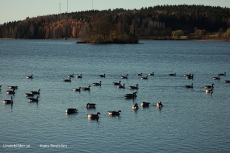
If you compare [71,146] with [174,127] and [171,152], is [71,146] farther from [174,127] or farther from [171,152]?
[174,127]

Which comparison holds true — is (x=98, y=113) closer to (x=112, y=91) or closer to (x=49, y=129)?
(x=49, y=129)

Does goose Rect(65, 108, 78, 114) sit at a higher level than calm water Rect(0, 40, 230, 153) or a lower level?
higher

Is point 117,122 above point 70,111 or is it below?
below

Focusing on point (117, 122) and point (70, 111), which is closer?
point (117, 122)

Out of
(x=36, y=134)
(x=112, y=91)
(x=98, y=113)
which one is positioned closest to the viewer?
(x=36, y=134)

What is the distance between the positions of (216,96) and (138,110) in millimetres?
12892

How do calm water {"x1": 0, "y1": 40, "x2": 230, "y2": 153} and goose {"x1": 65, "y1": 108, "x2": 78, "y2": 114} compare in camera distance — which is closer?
calm water {"x1": 0, "y1": 40, "x2": 230, "y2": 153}

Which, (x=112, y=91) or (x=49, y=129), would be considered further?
(x=112, y=91)

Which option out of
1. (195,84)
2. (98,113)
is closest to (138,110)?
(98,113)

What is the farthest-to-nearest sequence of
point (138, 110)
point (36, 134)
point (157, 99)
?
point (157, 99)
point (138, 110)
point (36, 134)

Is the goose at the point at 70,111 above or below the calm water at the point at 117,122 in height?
above

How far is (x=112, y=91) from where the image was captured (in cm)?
5097

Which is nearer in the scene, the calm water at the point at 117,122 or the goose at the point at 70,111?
the calm water at the point at 117,122

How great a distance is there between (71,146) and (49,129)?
456 cm
